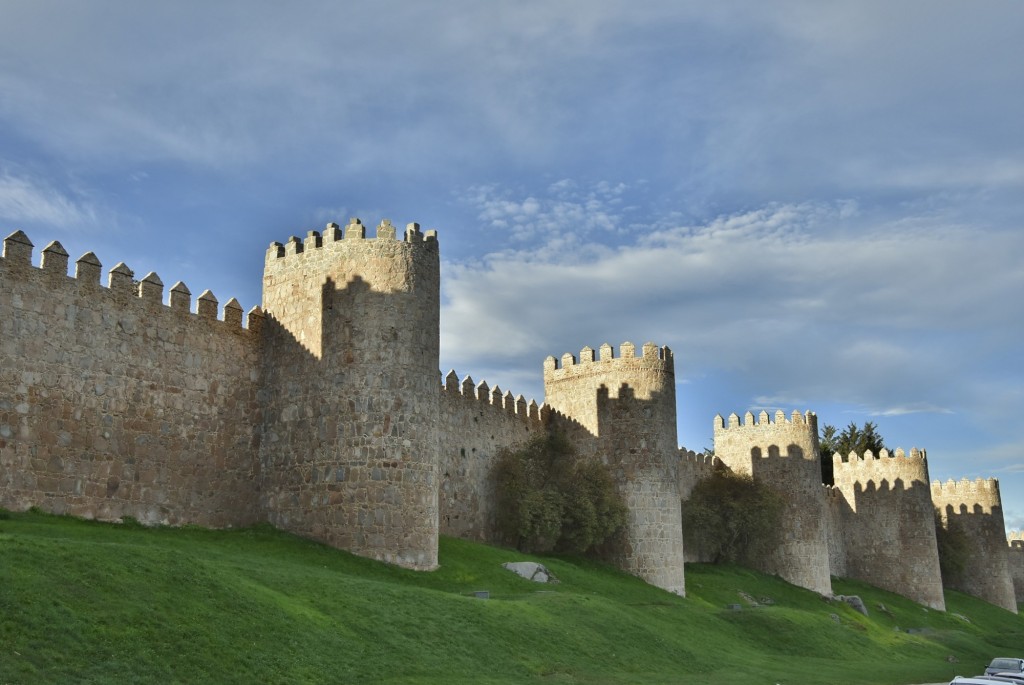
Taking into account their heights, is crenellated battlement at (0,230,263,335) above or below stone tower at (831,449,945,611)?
above

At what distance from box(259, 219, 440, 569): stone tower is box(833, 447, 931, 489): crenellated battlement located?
3954 centimetres

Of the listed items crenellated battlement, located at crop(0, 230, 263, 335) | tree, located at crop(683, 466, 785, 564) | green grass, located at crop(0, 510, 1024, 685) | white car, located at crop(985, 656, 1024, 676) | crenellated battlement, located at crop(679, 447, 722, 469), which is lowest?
white car, located at crop(985, 656, 1024, 676)

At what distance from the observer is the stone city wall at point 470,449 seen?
35.3 metres

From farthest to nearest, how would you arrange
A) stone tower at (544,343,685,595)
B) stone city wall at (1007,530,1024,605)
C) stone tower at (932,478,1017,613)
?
1. stone city wall at (1007,530,1024,605)
2. stone tower at (932,478,1017,613)
3. stone tower at (544,343,685,595)

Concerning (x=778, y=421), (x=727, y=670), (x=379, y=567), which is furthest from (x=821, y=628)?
(x=778, y=421)

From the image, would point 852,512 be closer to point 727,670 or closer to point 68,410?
point 727,670

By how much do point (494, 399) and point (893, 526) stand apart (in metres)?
30.7

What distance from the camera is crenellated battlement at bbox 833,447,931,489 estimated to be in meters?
59.8

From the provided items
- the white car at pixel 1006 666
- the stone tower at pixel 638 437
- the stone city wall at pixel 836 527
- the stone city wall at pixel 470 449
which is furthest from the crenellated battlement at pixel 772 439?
the white car at pixel 1006 666

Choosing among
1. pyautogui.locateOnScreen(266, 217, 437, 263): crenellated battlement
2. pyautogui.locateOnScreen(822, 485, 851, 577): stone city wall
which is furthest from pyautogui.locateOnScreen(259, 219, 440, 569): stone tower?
pyautogui.locateOnScreen(822, 485, 851, 577): stone city wall

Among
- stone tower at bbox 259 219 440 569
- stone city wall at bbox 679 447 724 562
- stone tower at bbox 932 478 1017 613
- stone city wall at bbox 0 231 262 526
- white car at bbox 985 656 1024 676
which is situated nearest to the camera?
stone city wall at bbox 0 231 262 526

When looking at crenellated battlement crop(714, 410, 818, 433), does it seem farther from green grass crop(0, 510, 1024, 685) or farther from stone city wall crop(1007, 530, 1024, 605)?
stone city wall crop(1007, 530, 1024, 605)

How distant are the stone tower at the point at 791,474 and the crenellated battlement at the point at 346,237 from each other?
27.7 meters

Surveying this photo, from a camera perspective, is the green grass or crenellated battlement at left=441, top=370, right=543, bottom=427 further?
crenellated battlement at left=441, top=370, right=543, bottom=427
